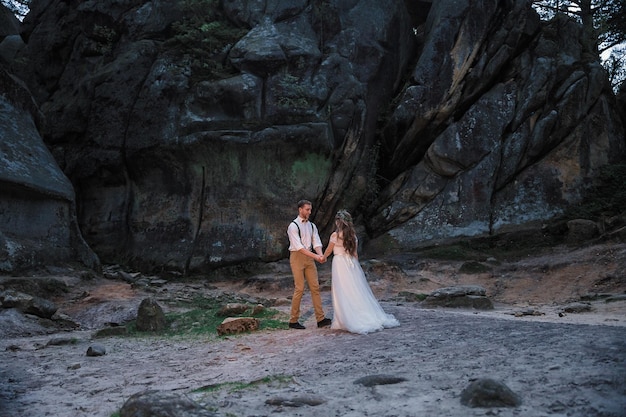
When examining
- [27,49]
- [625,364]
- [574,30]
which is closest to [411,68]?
[574,30]

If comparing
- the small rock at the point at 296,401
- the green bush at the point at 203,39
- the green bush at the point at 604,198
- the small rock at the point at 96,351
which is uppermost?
the green bush at the point at 203,39

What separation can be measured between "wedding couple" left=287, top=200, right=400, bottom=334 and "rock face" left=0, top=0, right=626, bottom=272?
9317 mm

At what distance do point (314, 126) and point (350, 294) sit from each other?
10.6 meters

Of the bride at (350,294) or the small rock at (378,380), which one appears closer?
the small rock at (378,380)

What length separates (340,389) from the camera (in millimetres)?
4848

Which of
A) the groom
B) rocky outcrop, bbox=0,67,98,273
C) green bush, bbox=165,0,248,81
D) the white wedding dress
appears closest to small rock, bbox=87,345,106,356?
the groom

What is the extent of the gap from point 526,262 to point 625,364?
1152 cm

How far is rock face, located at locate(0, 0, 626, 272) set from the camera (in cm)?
1802

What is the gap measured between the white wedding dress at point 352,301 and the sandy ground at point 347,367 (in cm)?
26

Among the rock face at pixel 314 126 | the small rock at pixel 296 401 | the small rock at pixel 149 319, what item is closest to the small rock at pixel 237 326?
the small rock at pixel 149 319

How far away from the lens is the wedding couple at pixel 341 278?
26.8 ft

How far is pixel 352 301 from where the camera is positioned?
826 cm

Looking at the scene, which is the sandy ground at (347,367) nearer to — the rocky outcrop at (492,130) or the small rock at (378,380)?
the small rock at (378,380)

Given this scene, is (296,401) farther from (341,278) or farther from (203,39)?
(203,39)
